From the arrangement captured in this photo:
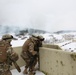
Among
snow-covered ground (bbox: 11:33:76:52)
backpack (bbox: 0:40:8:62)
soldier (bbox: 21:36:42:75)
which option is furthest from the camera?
snow-covered ground (bbox: 11:33:76:52)

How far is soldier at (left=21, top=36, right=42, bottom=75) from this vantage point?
488 centimetres

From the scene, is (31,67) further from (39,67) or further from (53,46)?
(53,46)

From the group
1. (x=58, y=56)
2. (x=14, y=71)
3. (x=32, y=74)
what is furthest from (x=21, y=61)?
(x=58, y=56)

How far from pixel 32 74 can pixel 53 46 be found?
1346mm

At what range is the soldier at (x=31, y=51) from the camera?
16.0 feet

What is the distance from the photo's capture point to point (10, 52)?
12.4 ft

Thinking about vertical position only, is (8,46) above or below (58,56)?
above

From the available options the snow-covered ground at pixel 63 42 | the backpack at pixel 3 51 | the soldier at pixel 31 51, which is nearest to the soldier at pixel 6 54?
the backpack at pixel 3 51

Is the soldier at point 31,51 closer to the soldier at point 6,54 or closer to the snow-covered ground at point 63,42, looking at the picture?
the snow-covered ground at point 63,42

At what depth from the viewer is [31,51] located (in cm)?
482

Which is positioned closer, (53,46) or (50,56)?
(50,56)

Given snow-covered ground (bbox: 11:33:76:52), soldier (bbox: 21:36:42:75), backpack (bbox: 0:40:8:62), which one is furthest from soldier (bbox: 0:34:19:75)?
snow-covered ground (bbox: 11:33:76:52)

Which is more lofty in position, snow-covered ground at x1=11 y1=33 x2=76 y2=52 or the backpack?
the backpack

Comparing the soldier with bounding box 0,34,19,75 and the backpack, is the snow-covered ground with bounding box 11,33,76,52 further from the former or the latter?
the backpack
